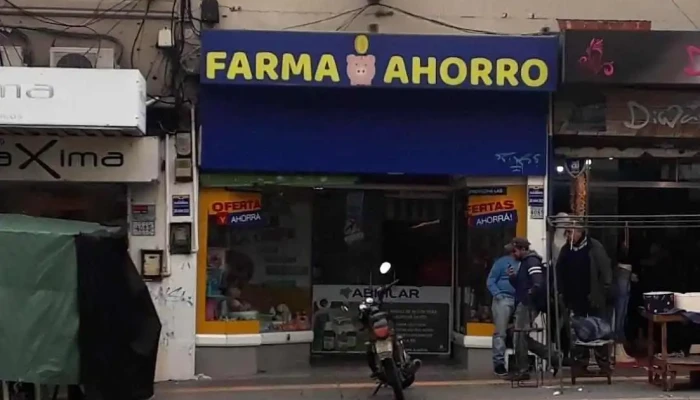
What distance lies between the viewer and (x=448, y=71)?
40.7 ft

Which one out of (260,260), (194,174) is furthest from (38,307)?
(260,260)

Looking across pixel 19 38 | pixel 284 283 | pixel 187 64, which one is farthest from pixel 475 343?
pixel 19 38

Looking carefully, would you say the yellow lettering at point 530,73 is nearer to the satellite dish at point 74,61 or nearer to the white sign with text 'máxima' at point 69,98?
the white sign with text 'máxima' at point 69,98

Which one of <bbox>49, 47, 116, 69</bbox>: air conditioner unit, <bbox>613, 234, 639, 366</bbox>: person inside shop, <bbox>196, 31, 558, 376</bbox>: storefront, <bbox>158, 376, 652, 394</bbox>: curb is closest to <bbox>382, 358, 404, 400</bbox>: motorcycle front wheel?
<bbox>158, 376, 652, 394</bbox>: curb

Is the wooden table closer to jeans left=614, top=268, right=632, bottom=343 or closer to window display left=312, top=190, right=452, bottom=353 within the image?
jeans left=614, top=268, right=632, bottom=343

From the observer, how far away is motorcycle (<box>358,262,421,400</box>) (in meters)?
10.6

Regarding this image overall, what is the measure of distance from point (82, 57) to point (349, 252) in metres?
4.31

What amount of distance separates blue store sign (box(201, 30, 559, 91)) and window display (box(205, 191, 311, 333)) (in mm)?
1703

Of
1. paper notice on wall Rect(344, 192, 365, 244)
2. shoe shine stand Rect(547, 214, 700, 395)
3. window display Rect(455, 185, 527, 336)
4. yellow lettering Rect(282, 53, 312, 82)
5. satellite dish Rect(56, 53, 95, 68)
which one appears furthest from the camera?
paper notice on wall Rect(344, 192, 365, 244)

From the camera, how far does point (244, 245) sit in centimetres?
1352

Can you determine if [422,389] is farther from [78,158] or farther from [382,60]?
[78,158]

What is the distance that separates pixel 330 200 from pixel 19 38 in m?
4.43

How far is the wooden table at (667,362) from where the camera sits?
11031 millimetres

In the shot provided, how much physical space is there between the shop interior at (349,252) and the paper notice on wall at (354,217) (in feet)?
0.04
